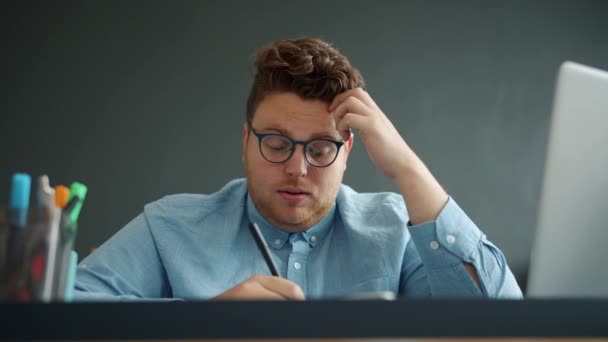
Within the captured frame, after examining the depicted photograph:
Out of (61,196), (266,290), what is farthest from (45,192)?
(266,290)

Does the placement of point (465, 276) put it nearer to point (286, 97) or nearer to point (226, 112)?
point (286, 97)

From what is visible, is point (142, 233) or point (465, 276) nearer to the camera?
point (465, 276)

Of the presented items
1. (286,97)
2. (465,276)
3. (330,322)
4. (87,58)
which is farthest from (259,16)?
(330,322)

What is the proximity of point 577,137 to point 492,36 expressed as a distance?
304 centimetres

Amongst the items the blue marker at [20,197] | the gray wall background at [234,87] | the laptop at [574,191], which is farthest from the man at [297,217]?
the gray wall background at [234,87]

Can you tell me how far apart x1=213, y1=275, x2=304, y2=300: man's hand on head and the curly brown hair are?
744mm

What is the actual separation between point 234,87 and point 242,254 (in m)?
2.09

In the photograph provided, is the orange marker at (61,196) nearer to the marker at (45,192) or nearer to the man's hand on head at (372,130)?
the marker at (45,192)

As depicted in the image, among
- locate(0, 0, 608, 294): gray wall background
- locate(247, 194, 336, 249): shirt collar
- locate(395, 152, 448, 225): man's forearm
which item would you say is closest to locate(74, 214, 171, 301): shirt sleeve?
locate(247, 194, 336, 249): shirt collar

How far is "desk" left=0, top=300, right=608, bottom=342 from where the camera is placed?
0.68 meters

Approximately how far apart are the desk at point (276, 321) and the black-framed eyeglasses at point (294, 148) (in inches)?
41.0

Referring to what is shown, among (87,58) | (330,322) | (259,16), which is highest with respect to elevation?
(259,16)

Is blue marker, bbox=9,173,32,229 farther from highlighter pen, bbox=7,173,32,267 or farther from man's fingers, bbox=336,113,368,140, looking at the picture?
man's fingers, bbox=336,113,368,140

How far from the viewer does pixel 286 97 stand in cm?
180
